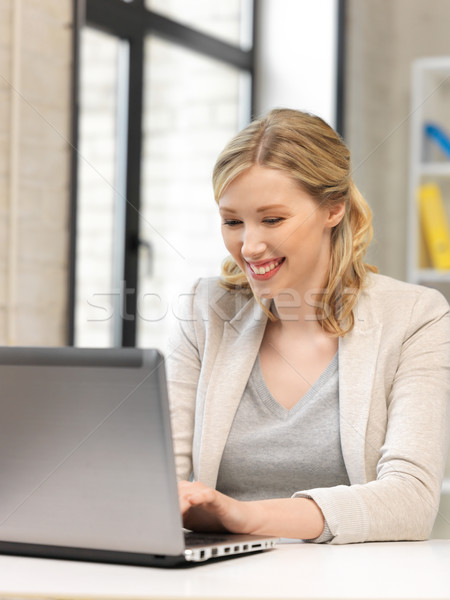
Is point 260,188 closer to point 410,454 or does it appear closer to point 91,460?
point 410,454

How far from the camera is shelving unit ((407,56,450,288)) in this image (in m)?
3.21

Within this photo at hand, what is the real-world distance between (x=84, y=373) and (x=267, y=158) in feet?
2.12

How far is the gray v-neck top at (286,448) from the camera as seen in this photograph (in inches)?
53.6

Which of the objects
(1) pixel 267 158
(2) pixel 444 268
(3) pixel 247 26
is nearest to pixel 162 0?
(3) pixel 247 26

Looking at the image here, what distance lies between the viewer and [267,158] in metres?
1.40

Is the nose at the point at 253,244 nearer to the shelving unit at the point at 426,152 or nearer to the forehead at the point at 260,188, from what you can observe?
the forehead at the point at 260,188

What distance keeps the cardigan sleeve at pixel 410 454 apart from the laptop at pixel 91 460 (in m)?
0.18

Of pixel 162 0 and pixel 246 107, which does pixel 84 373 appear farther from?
pixel 246 107

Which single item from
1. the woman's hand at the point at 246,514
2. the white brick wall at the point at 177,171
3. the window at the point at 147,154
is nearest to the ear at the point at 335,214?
the woman's hand at the point at 246,514

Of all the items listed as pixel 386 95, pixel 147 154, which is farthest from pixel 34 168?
pixel 386 95

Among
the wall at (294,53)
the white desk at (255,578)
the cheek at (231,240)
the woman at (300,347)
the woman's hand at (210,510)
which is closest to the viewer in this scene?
the white desk at (255,578)

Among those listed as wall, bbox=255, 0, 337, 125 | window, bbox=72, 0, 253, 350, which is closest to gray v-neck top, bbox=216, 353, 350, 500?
window, bbox=72, 0, 253, 350

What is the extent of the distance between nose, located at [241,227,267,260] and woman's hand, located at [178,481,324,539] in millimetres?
435

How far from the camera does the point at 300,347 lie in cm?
148
